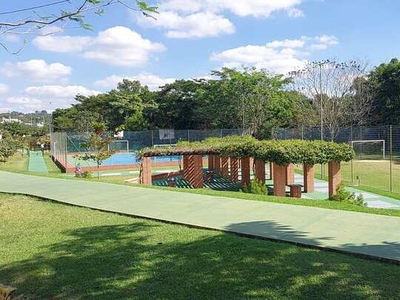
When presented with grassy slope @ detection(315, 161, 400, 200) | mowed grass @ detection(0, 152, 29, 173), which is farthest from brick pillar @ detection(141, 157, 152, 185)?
grassy slope @ detection(315, 161, 400, 200)

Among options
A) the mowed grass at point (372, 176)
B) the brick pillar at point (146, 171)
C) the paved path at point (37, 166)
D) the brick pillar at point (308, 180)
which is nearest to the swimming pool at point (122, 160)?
the paved path at point (37, 166)

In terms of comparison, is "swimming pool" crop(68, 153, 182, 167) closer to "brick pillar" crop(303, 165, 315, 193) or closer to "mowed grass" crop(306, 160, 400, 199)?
"mowed grass" crop(306, 160, 400, 199)

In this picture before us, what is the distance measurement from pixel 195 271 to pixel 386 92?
38464mm

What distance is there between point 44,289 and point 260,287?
6.19ft

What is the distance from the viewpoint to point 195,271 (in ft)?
13.5

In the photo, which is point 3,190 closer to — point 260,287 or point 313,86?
point 260,287

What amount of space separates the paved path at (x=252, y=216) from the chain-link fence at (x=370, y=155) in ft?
33.7

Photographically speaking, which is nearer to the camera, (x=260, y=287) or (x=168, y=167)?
(x=260, y=287)

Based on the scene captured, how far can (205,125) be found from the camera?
45938 mm

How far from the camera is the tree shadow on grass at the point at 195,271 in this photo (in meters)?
3.58

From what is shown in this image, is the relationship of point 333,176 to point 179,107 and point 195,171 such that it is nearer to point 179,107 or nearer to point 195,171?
point 195,171

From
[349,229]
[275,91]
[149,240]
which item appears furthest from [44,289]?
[275,91]

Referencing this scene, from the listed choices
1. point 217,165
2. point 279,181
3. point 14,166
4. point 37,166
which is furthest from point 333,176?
point 37,166

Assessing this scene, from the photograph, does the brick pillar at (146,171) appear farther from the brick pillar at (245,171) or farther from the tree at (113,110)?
the tree at (113,110)
